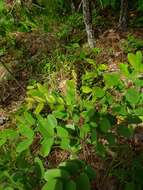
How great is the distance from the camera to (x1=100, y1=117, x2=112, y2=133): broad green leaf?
1.65 m

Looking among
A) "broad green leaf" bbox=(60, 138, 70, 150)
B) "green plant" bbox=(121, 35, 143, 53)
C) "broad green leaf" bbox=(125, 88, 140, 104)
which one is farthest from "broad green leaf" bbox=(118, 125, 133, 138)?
"green plant" bbox=(121, 35, 143, 53)

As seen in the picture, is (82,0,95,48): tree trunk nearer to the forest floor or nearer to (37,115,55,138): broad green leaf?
the forest floor

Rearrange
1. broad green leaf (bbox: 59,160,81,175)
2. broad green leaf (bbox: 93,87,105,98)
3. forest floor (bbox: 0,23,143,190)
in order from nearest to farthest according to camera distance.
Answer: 1. broad green leaf (bbox: 59,160,81,175)
2. broad green leaf (bbox: 93,87,105,98)
3. forest floor (bbox: 0,23,143,190)

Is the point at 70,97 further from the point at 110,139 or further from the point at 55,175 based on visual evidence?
the point at 55,175

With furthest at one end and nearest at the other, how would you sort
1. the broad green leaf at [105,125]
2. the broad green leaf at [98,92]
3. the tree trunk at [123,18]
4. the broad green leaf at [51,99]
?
the tree trunk at [123,18] < the broad green leaf at [51,99] < the broad green leaf at [98,92] < the broad green leaf at [105,125]

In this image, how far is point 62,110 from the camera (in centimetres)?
190

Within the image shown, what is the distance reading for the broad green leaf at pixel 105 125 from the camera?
1.65 metres

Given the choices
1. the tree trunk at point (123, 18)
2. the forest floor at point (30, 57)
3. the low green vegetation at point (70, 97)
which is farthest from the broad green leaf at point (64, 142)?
the tree trunk at point (123, 18)

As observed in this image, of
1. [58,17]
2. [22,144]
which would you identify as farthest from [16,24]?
[22,144]

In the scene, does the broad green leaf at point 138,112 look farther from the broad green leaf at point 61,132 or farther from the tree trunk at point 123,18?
the tree trunk at point 123,18

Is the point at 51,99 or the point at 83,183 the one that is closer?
the point at 83,183

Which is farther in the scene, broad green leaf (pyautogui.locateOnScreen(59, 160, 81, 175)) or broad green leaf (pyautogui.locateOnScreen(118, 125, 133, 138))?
broad green leaf (pyautogui.locateOnScreen(118, 125, 133, 138))

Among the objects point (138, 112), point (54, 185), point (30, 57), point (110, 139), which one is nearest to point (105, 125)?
point (110, 139)

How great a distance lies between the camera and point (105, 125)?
165cm
